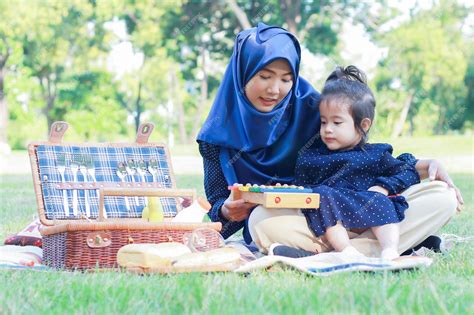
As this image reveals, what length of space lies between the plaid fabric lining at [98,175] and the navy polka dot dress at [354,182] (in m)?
0.82

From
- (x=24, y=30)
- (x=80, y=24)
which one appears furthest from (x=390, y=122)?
(x=24, y=30)

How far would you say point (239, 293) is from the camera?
2.44 meters

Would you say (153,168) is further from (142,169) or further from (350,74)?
(350,74)

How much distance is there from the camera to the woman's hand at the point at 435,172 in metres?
3.71

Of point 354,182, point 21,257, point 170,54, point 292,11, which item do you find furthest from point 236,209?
point 170,54

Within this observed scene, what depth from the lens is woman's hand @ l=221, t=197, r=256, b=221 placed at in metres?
3.63

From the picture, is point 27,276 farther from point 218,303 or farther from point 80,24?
point 80,24

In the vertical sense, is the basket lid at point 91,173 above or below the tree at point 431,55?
above

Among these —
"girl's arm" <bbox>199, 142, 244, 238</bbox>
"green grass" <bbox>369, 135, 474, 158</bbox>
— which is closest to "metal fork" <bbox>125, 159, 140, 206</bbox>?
"girl's arm" <bbox>199, 142, 244, 238</bbox>

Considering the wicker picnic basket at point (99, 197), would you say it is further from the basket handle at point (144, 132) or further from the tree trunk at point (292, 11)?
the tree trunk at point (292, 11)

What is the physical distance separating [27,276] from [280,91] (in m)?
1.57

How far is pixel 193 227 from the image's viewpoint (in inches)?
133

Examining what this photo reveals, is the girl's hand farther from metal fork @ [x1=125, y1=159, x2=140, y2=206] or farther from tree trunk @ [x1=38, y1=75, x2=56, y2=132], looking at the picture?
tree trunk @ [x1=38, y1=75, x2=56, y2=132]

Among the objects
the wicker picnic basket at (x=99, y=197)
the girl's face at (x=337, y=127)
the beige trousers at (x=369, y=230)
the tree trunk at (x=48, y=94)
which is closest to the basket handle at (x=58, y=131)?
the wicker picnic basket at (x=99, y=197)
